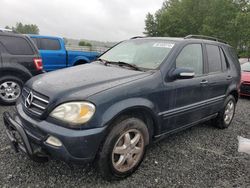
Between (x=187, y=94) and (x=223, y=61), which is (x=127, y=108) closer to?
(x=187, y=94)

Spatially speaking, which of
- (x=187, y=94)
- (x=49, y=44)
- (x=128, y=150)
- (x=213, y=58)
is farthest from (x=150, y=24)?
(x=128, y=150)

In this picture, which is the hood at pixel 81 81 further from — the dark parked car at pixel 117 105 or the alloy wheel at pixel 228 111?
the alloy wheel at pixel 228 111

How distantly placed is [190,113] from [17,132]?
7.78ft

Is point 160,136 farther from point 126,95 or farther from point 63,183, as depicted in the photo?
point 63,183

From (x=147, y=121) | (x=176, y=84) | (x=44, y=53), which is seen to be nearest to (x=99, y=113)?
(x=147, y=121)

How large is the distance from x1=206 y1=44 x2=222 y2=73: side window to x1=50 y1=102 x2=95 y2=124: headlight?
2.50 metres

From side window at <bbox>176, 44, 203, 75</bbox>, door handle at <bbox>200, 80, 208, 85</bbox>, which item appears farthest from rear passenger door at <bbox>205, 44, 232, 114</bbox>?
side window at <bbox>176, 44, 203, 75</bbox>

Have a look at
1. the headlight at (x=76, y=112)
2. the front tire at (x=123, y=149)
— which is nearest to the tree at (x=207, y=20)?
the front tire at (x=123, y=149)

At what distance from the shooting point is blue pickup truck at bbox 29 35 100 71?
8.80m

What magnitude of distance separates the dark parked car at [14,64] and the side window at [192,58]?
3701mm

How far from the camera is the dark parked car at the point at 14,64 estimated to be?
5395 mm

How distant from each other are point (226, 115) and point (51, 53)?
6.55 m

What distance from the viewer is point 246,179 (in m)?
3.06

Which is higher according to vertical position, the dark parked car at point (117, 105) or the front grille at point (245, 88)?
the dark parked car at point (117, 105)
